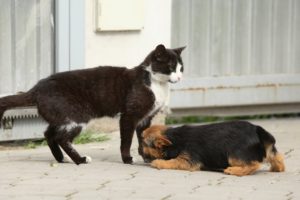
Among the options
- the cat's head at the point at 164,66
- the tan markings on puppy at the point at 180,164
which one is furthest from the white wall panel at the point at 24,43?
the tan markings on puppy at the point at 180,164

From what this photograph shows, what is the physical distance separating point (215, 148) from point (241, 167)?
27cm

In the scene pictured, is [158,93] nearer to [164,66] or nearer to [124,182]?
[164,66]

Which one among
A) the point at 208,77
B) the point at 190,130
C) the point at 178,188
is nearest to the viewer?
the point at 178,188

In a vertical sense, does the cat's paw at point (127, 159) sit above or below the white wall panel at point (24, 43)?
below

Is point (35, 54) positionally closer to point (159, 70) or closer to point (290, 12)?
point (159, 70)

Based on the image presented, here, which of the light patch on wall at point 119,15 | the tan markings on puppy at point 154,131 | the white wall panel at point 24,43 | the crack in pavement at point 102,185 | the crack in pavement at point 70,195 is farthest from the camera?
the light patch on wall at point 119,15

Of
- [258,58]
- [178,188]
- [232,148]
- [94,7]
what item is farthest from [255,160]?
[258,58]

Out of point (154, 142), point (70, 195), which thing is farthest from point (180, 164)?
point (70, 195)

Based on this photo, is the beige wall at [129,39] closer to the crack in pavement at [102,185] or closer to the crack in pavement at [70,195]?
the crack in pavement at [102,185]

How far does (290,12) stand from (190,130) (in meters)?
3.78

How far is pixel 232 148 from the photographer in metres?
8.55

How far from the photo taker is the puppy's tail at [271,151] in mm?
8539

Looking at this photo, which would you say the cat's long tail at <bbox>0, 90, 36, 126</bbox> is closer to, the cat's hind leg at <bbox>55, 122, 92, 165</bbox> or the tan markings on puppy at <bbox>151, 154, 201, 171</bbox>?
the cat's hind leg at <bbox>55, 122, 92, 165</bbox>

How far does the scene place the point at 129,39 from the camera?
10.8 metres
